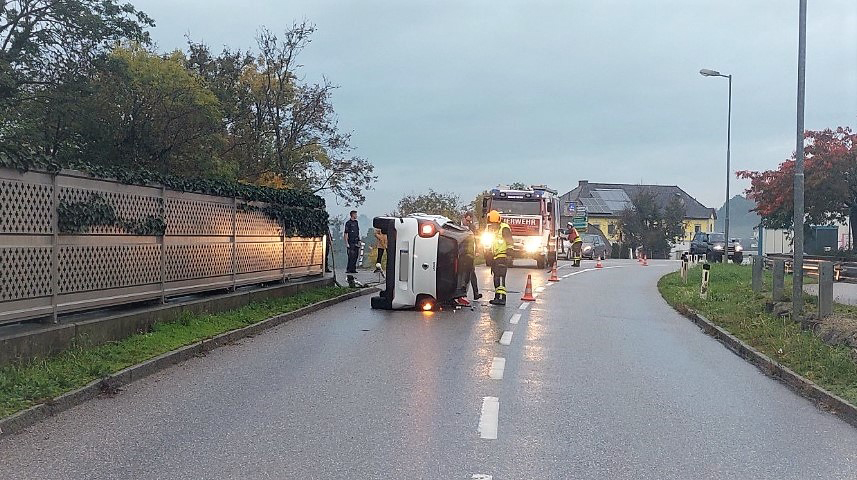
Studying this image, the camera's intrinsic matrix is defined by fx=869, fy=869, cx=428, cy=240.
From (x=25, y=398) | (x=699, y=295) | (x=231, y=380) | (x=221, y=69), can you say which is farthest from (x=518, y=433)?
(x=221, y=69)

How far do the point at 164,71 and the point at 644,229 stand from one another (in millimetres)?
50671

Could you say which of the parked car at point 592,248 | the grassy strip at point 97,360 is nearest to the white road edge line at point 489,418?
the grassy strip at point 97,360

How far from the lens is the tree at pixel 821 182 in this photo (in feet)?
121

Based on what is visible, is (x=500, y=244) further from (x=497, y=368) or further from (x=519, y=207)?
(x=519, y=207)

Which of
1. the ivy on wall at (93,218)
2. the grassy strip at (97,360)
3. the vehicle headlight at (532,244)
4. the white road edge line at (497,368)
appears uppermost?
the ivy on wall at (93,218)

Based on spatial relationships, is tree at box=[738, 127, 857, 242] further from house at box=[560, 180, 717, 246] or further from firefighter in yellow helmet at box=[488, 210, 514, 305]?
house at box=[560, 180, 717, 246]

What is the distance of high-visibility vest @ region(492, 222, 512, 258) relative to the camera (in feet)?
57.4

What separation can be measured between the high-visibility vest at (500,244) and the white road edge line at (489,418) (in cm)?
938

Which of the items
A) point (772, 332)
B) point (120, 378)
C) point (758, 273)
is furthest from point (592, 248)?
point (120, 378)

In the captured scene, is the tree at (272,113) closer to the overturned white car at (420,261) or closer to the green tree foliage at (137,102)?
the green tree foliage at (137,102)

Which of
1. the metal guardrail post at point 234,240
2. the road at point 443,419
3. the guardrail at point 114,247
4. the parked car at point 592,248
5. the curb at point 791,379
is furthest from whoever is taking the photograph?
the parked car at point 592,248

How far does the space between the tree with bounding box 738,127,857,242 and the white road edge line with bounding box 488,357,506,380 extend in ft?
100

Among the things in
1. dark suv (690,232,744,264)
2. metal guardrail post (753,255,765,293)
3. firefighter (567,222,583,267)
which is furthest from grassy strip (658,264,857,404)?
dark suv (690,232,744,264)

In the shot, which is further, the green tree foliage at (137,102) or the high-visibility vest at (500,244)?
the green tree foliage at (137,102)
